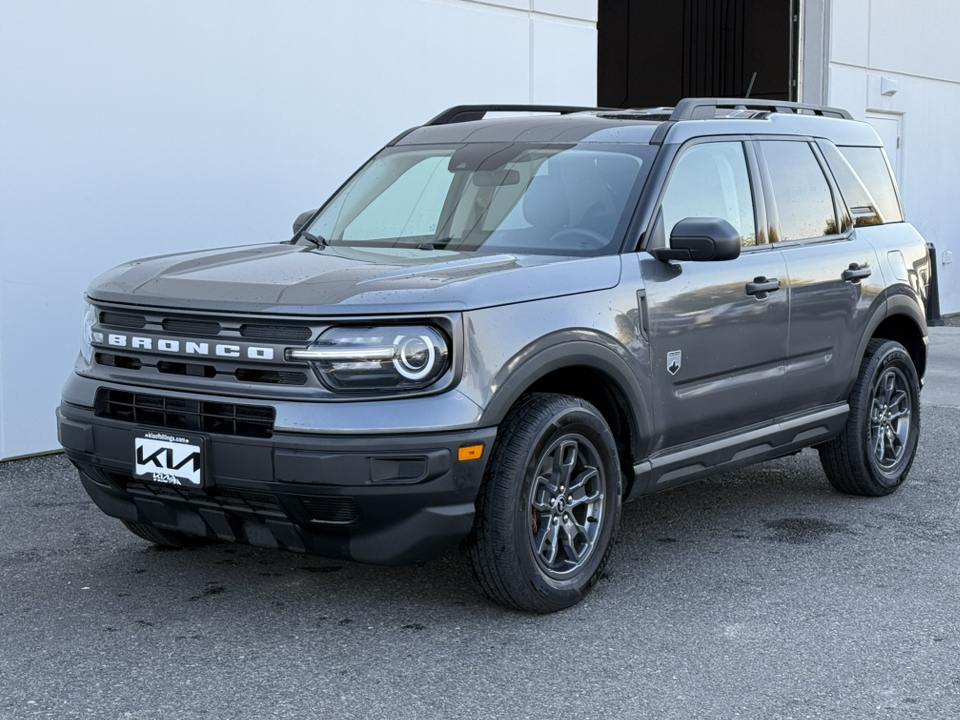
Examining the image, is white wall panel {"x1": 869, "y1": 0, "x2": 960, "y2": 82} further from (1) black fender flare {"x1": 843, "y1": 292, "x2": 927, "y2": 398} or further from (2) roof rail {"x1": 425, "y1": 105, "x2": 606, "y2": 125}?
(2) roof rail {"x1": 425, "y1": 105, "x2": 606, "y2": 125}

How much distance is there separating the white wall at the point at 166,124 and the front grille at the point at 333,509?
369cm

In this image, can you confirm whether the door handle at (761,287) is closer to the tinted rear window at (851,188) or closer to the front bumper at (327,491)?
the tinted rear window at (851,188)

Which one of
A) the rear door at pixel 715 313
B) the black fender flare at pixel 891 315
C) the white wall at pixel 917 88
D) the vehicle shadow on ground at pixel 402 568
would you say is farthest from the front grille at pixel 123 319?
the white wall at pixel 917 88

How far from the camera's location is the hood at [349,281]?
422 centimetres

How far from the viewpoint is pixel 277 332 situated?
426 centimetres

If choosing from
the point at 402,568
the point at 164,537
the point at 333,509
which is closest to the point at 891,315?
the point at 402,568

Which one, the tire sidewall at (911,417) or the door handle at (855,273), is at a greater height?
the door handle at (855,273)

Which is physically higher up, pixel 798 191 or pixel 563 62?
pixel 563 62

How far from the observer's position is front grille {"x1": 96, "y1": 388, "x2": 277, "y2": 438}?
423cm

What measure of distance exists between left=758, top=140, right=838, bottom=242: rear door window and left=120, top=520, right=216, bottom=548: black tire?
9.25 ft

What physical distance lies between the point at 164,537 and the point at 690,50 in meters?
15.5

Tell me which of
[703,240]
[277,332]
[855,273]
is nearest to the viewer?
[277,332]

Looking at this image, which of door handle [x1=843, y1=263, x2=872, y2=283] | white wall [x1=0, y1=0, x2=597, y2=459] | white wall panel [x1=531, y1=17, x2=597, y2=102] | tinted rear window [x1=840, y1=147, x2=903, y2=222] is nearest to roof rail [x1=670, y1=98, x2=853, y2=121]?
tinted rear window [x1=840, y1=147, x2=903, y2=222]

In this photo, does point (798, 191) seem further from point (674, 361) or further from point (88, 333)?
point (88, 333)
